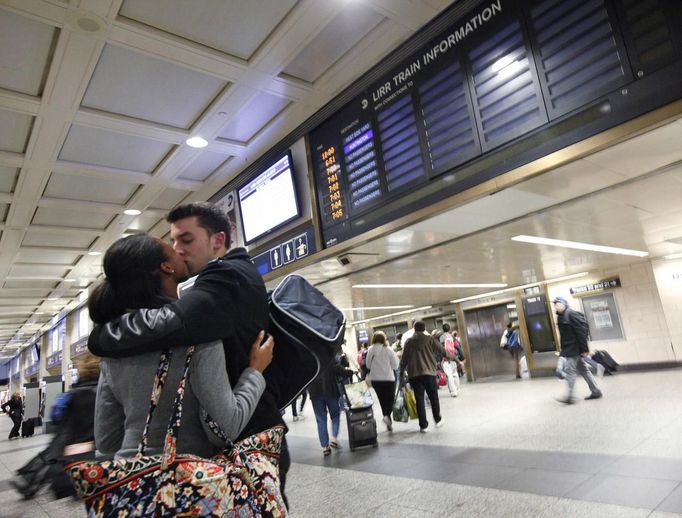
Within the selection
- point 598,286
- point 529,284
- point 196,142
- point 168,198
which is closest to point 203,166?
point 196,142

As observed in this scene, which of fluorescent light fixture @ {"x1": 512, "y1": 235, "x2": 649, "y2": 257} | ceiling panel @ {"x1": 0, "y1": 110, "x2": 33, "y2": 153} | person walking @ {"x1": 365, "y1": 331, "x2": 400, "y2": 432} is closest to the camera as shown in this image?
ceiling panel @ {"x1": 0, "y1": 110, "x2": 33, "y2": 153}

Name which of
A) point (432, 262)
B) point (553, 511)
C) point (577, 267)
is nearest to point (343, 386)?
point (432, 262)

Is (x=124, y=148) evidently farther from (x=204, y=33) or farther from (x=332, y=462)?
(x=332, y=462)

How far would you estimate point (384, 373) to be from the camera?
727 centimetres

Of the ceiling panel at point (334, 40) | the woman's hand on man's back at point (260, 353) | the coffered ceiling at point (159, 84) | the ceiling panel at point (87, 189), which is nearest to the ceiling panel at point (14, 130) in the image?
the coffered ceiling at point (159, 84)

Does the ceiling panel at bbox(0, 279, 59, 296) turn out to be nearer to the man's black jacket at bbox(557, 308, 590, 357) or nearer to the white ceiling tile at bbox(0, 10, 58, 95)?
the white ceiling tile at bbox(0, 10, 58, 95)

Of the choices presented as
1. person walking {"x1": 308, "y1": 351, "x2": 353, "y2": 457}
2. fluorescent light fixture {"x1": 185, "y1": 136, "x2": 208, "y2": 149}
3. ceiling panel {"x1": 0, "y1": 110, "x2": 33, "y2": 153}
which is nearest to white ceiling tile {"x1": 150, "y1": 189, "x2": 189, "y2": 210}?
fluorescent light fixture {"x1": 185, "y1": 136, "x2": 208, "y2": 149}

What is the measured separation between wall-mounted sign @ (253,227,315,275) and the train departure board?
0.32 m

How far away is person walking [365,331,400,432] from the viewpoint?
23.8 feet

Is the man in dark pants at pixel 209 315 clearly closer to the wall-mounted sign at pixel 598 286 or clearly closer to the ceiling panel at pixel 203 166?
the ceiling panel at pixel 203 166

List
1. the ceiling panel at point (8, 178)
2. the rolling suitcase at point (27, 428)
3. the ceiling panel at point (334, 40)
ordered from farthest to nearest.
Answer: the rolling suitcase at point (27, 428)
the ceiling panel at point (8, 178)
the ceiling panel at point (334, 40)

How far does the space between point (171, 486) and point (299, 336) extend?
1.86ft

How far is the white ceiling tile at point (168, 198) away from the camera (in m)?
6.05

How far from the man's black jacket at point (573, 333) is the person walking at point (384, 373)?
3.03 m
